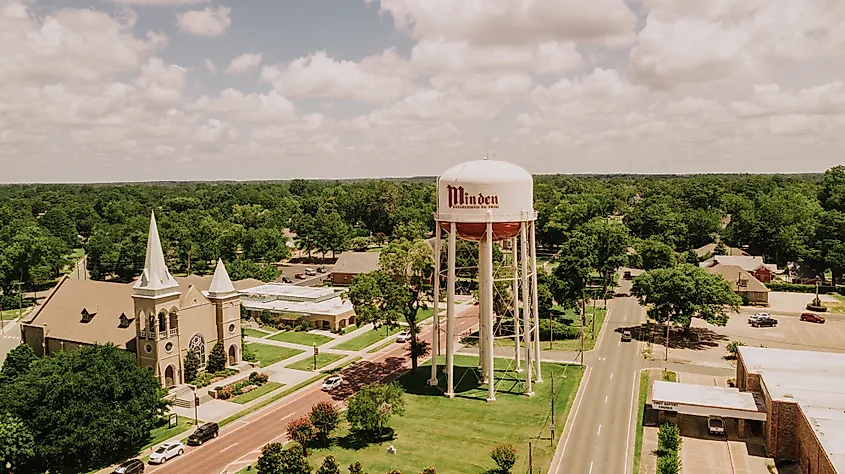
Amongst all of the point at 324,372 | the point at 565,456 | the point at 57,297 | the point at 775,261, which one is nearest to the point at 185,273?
the point at 57,297

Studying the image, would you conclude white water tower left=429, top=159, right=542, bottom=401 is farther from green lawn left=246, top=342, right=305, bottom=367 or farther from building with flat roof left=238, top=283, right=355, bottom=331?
building with flat roof left=238, top=283, right=355, bottom=331

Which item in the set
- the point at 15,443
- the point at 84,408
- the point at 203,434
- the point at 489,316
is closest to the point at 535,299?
the point at 489,316

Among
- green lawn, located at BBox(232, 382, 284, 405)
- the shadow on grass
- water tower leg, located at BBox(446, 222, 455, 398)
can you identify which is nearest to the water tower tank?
water tower leg, located at BBox(446, 222, 455, 398)

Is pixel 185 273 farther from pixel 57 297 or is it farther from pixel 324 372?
pixel 324 372

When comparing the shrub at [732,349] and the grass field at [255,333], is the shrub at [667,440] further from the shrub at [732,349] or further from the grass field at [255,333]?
the grass field at [255,333]

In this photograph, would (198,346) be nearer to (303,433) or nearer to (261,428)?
(261,428)

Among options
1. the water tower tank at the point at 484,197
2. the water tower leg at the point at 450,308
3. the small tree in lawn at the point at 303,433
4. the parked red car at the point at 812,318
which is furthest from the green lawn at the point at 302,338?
the parked red car at the point at 812,318
